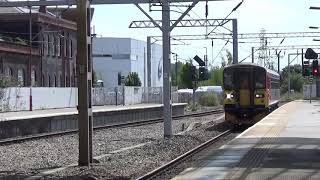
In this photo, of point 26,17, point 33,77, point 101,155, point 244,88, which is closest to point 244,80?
point 244,88

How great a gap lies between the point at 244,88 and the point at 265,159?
16.3 metres

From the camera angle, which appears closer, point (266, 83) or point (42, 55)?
point (266, 83)

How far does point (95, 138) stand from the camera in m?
26.0

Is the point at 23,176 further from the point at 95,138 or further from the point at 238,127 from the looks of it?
the point at 238,127

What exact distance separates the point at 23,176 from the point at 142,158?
4.75m

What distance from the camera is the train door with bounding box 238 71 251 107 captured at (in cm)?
3020

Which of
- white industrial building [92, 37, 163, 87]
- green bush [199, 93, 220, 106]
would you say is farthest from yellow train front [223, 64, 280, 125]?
white industrial building [92, 37, 163, 87]

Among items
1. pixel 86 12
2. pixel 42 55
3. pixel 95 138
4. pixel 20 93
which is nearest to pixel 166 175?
pixel 86 12

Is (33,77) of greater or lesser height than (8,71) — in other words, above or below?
below

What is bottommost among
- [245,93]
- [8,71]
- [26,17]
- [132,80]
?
[245,93]

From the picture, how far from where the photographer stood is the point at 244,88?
3020 centimetres

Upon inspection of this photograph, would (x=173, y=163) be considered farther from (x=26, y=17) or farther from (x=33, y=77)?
(x=26, y=17)

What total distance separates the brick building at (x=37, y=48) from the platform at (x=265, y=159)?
43.7m

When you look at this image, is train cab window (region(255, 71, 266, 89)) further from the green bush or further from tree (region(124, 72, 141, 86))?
tree (region(124, 72, 141, 86))
